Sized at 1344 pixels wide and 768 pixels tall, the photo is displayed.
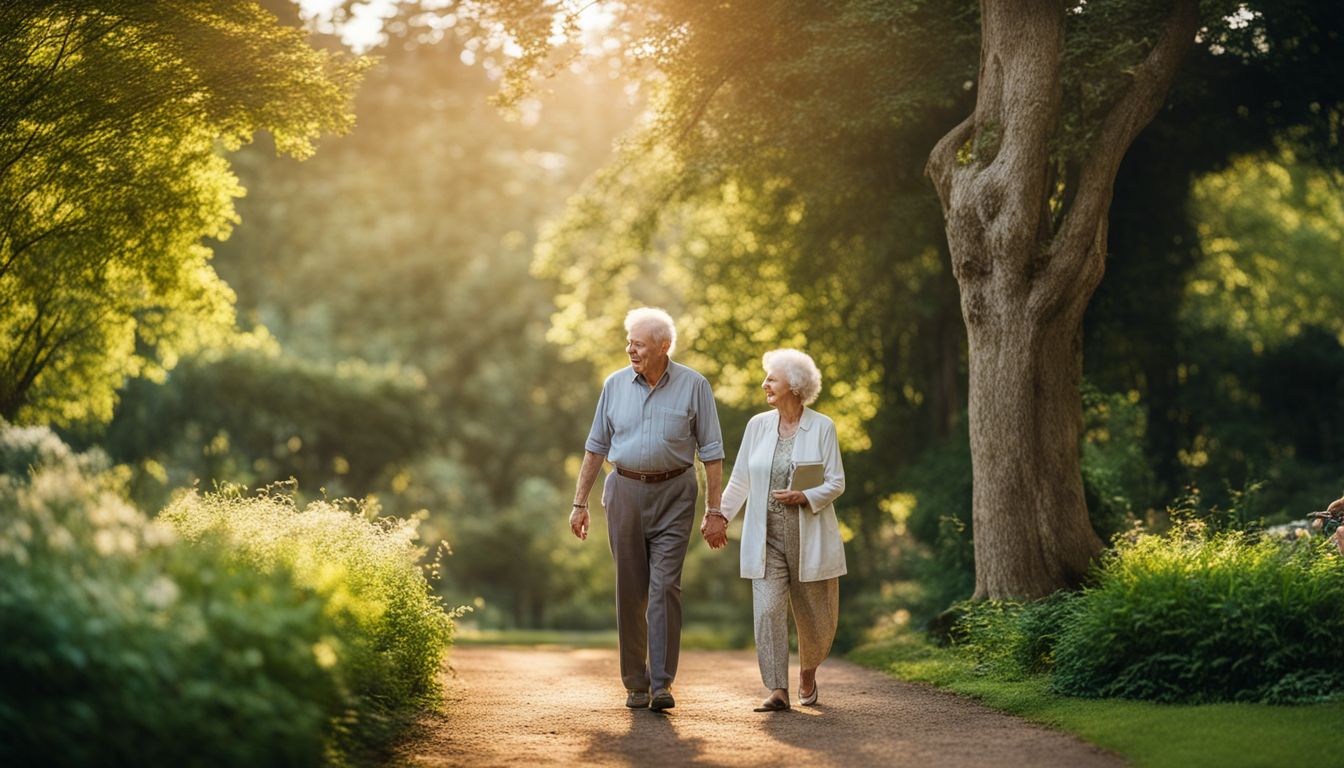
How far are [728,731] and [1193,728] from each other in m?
2.46

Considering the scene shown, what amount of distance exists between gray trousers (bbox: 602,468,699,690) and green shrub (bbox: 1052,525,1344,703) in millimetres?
2572

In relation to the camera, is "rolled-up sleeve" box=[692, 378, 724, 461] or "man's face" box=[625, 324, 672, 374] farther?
"rolled-up sleeve" box=[692, 378, 724, 461]

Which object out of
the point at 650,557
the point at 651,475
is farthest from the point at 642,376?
the point at 650,557

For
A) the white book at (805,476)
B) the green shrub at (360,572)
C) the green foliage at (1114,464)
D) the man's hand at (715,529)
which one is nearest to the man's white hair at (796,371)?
the white book at (805,476)

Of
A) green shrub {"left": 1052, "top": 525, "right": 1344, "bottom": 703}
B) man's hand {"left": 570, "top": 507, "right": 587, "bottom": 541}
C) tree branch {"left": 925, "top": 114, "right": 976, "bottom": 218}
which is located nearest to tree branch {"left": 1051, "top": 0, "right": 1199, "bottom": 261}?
tree branch {"left": 925, "top": 114, "right": 976, "bottom": 218}

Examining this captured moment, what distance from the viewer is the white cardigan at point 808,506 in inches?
323

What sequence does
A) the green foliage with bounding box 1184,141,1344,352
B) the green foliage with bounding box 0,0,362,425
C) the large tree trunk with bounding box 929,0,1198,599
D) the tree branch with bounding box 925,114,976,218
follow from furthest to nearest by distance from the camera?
the green foliage with bounding box 1184,141,1344,352 < the tree branch with bounding box 925,114,976,218 < the green foliage with bounding box 0,0,362,425 < the large tree trunk with bounding box 929,0,1198,599

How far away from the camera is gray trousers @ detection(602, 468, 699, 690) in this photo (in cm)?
799

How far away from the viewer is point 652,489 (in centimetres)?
809

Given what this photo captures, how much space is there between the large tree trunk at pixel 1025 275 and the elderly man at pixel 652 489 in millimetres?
3803

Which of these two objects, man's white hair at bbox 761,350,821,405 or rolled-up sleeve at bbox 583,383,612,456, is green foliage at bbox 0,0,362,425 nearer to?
rolled-up sleeve at bbox 583,383,612,456

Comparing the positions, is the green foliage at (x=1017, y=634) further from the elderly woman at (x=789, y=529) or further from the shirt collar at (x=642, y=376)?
the shirt collar at (x=642, y=376)

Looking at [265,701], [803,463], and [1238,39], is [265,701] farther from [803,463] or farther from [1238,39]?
[1238,39]

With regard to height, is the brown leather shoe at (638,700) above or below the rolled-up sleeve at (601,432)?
below
